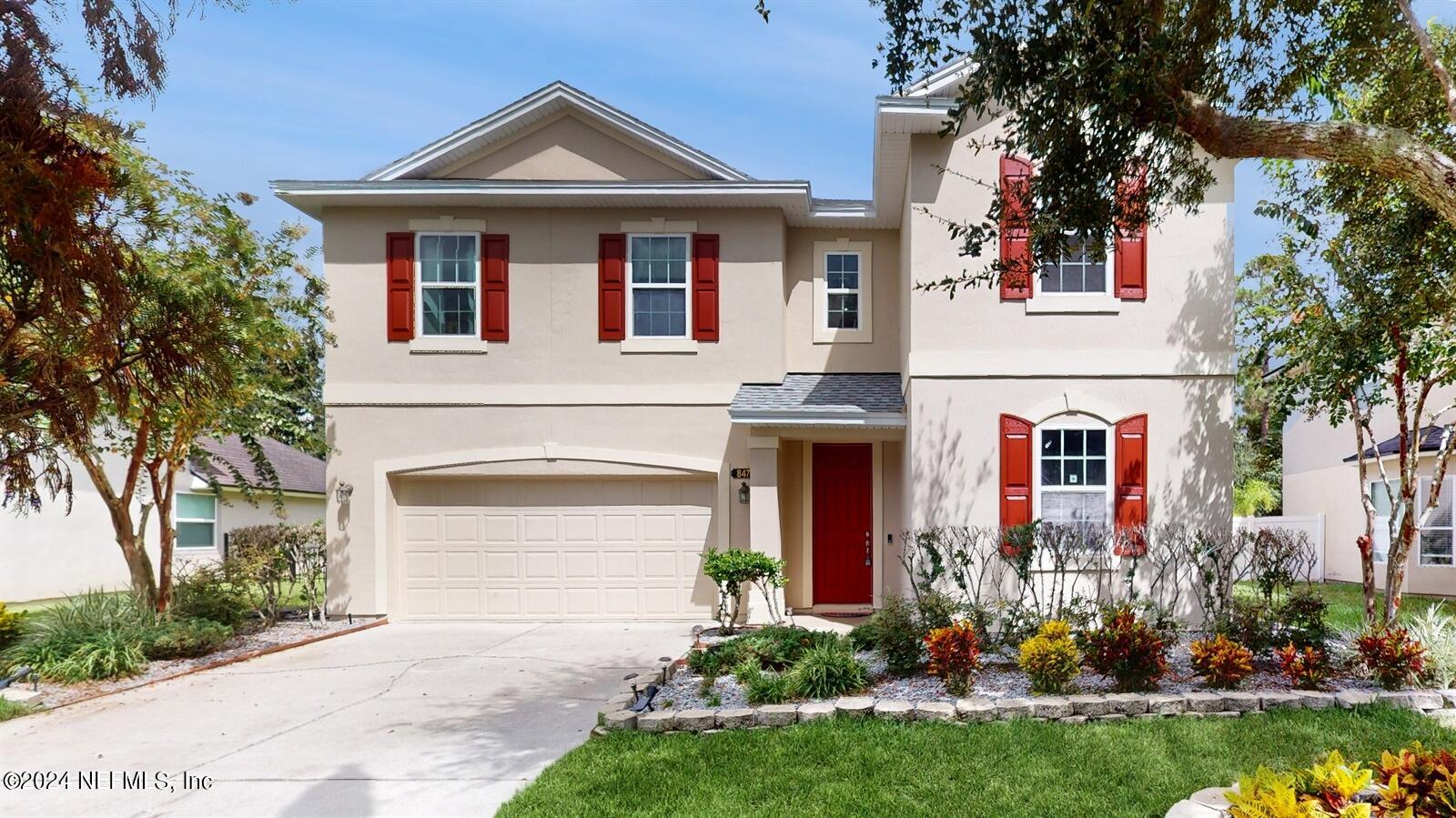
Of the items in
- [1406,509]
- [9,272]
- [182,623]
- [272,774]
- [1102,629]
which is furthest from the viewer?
[182,623]

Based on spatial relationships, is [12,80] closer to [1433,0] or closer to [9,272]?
[9,272]

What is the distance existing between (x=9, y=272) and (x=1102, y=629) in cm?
738

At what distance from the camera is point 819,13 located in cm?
698

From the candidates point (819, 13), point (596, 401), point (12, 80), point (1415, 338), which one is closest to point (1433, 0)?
point (1415, 338)

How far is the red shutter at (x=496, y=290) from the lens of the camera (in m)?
12.3

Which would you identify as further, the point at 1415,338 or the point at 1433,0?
the point at 1415,338

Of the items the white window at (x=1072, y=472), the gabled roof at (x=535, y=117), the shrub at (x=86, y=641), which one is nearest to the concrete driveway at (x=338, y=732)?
the shrub at (x=86, y=641)

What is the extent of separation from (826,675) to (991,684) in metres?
1.47

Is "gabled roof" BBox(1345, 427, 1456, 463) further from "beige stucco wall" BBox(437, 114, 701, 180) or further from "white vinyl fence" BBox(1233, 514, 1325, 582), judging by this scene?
"beige stucco wall" BBox(437, 114, 701, 180)

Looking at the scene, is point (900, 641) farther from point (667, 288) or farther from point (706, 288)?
point (667, 288)

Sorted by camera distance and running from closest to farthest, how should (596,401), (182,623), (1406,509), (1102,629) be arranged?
(1102,629)
(1406,509)
(182,623)
(596,401)

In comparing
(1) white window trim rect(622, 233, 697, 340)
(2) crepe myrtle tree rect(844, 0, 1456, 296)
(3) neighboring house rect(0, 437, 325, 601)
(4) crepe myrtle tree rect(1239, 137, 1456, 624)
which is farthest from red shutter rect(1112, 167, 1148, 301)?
(3) neighboring house rect(0, 437, 325, 601)

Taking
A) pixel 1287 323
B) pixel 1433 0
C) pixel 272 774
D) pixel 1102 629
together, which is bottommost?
pixel 272 774

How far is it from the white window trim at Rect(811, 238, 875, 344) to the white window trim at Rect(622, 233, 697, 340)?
1.93 metres
